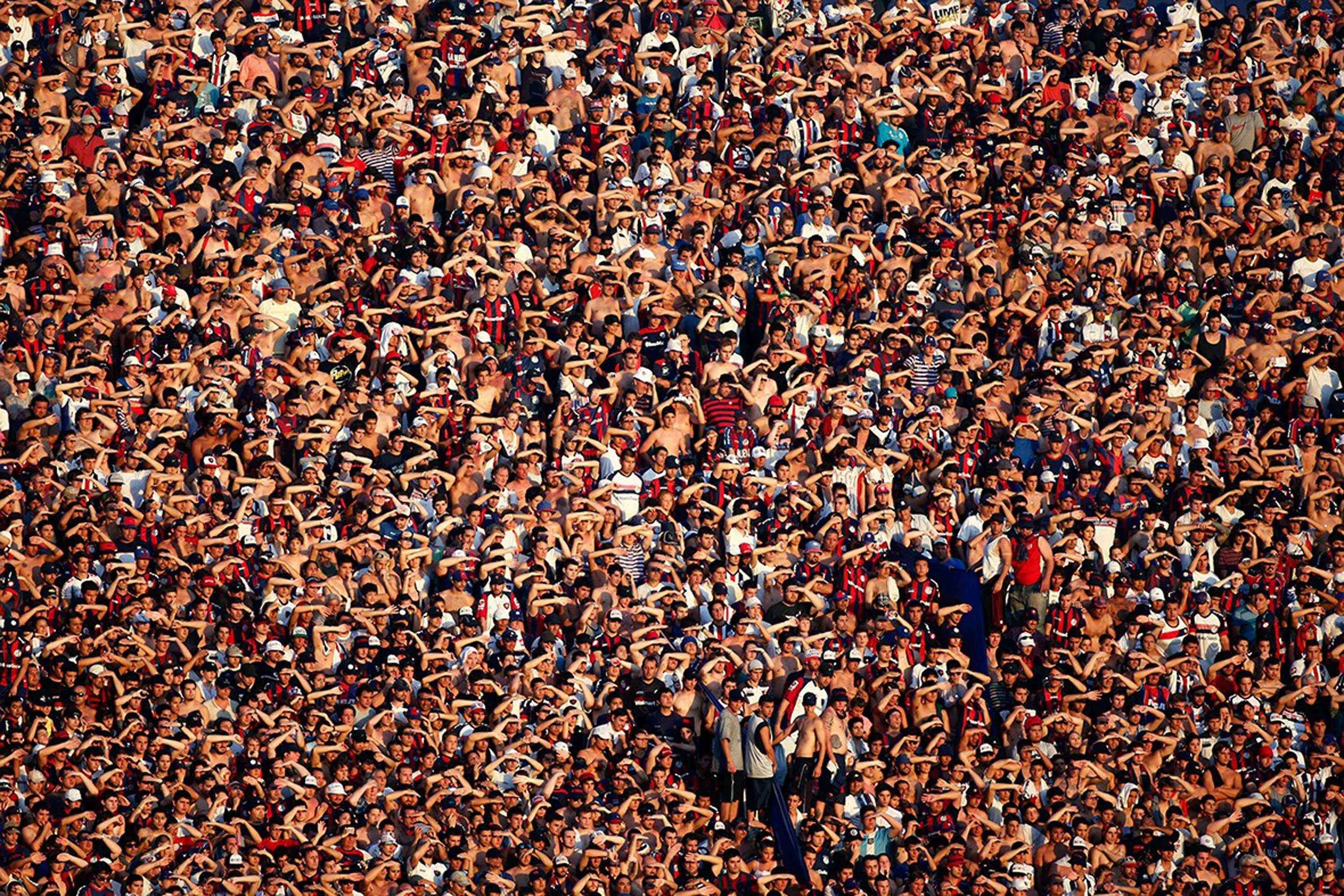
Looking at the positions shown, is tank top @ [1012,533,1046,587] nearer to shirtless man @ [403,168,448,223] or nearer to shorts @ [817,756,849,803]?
shorts @ [817,756,849,803]

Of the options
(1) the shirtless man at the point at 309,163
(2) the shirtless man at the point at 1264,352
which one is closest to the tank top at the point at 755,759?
(2) the shirtless man at the point at 1264,352

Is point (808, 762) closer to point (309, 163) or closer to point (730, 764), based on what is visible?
point (730, 764)

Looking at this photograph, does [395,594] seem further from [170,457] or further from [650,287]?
[650,287]

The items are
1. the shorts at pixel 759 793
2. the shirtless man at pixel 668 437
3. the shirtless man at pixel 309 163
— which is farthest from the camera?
→ the shirtless man at pixel 309 163

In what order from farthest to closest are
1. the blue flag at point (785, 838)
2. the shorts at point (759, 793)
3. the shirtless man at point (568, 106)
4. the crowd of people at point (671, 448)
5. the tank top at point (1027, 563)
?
1. the shirtless man at point (568, 106)
2. the tank top at point (1027, 563)
3. the shorts at point (759, 793)
4. the crowd of people at point (671, 448)
5. the blue flag at point (785, 838)

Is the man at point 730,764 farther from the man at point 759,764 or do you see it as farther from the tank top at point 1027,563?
the tank top at point 1027,563

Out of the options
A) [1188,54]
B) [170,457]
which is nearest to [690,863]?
[170,457]
